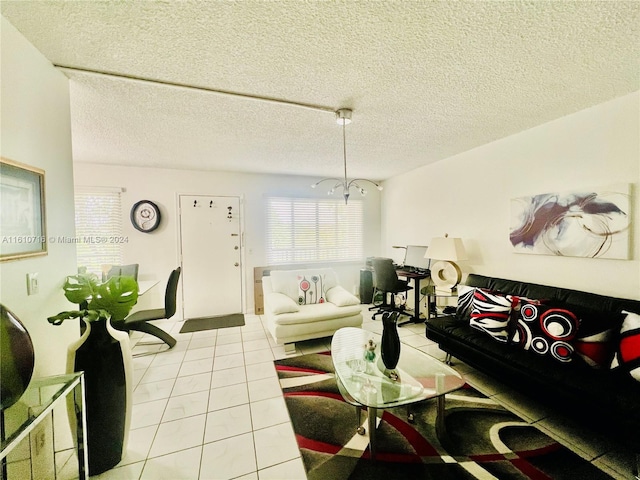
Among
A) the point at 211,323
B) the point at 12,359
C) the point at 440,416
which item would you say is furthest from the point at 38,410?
the point at 211,323

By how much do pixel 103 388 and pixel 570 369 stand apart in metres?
2.94

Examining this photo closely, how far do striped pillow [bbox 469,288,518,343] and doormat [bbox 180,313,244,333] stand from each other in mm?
3109

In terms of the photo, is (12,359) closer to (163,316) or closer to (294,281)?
(163,316)

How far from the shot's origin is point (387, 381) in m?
1.74

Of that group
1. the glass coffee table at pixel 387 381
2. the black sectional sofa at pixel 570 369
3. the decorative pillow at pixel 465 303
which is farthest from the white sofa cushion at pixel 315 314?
the decorative pillow at pixel 465 303

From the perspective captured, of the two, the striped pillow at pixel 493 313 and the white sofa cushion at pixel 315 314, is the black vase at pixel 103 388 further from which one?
the striped pillow at pixel 493 313

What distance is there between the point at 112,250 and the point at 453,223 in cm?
507

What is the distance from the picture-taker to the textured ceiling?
3.89 feet

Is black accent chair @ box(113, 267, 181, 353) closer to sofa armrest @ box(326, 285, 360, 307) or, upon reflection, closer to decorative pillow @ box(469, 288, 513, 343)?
sofa armrest @ box(326, 285, 360, 307)

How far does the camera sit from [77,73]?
1628 mm

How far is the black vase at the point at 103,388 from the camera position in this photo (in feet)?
4.59

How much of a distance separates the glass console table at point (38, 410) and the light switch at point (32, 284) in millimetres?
444

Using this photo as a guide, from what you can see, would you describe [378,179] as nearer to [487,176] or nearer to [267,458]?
[487,176]

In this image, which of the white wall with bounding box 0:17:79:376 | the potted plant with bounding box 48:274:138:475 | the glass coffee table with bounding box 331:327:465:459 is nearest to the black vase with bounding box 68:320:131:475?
the potted plant with bounding box 48:274:138:475
